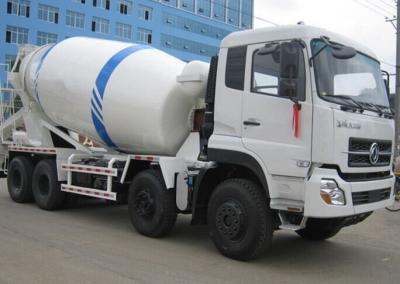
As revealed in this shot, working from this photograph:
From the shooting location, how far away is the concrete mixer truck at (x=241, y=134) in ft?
21.1

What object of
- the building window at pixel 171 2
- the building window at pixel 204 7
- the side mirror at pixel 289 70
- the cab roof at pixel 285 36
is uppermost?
the building window at pixel 204 7

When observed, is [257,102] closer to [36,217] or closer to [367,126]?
[367,126]

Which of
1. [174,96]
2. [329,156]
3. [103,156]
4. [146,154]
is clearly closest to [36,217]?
[103,156]

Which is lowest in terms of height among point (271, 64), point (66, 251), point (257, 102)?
point (66, 251)

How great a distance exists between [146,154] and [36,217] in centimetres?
256

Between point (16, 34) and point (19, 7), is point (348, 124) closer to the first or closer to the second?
point (16, 34)

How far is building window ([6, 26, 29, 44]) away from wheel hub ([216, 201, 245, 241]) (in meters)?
56.7

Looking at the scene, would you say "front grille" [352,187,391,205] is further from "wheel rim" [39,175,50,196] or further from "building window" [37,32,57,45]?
"building window" [37,32,57,45]

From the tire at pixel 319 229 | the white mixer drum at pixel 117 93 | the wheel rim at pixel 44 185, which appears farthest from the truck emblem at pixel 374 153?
the wheel rim at pixel 44 185

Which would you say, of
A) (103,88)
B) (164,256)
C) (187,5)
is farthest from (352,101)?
(187,5)

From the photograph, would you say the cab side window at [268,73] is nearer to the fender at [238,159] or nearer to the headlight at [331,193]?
the fender at [238,159]

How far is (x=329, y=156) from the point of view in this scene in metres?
6.31

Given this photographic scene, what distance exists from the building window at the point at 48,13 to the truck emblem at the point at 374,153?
2362 inches

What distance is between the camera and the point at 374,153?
693 centimetres
